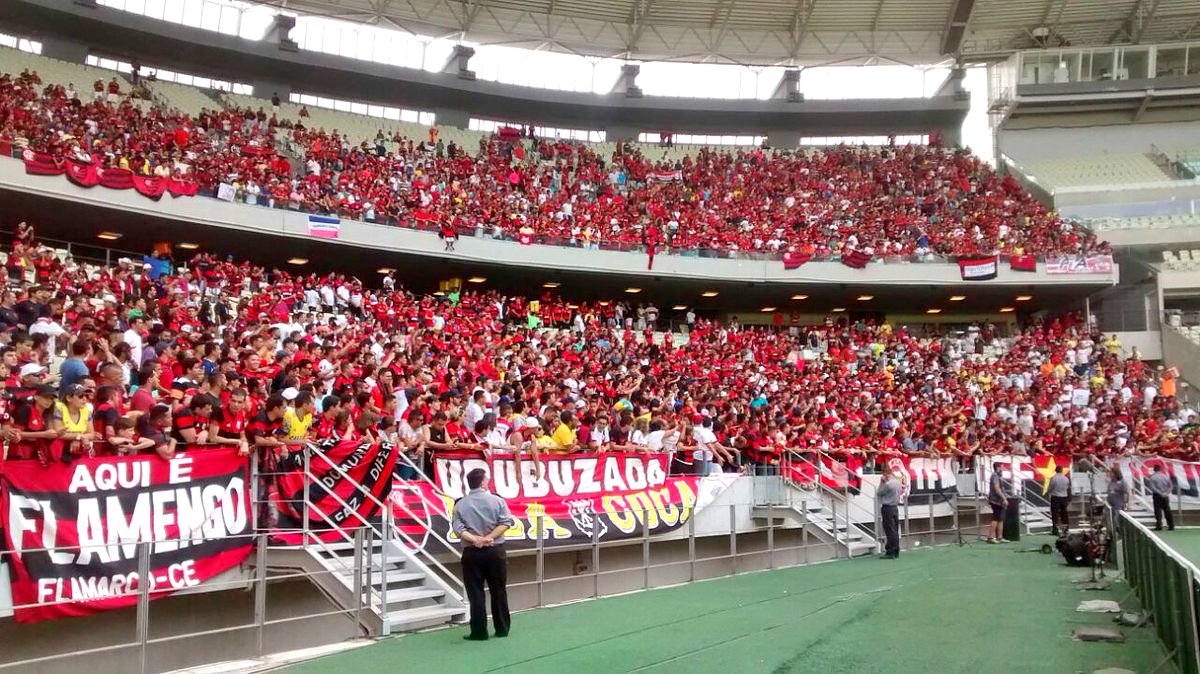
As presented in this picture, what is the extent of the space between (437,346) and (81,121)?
13.4m

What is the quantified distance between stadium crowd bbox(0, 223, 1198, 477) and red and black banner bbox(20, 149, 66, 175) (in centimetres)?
301

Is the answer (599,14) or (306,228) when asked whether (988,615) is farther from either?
(599,14)

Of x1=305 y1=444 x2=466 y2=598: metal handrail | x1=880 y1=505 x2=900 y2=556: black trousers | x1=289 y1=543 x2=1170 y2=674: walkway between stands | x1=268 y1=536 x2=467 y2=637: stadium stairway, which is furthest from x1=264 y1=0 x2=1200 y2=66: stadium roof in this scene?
x1=268 y1=536 x2=467 y2=637: stadium stairway

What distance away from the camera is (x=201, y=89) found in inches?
1432

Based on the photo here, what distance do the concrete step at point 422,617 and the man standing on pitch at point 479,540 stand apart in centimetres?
83

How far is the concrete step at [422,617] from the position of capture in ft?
31.9

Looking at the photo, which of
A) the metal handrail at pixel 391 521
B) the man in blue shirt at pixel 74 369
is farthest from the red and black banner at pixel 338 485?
the man in blue shirt at pixel 74 369

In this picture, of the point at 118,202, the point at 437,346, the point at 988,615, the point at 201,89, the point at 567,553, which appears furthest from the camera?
the point at 201,89

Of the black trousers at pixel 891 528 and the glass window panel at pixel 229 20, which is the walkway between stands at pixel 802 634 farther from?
the glass window panel at pixel 229 20

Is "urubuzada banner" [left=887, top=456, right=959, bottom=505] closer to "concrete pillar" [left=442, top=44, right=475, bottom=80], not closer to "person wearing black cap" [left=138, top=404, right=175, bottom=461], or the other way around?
"person wearing black cap" [left=138, top=404, right=175, bottom=461]

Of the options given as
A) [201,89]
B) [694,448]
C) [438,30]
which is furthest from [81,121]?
[694,448]

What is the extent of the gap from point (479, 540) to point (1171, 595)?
18.4ft

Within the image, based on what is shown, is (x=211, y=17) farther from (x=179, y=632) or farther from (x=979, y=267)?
(x=179, y=632)

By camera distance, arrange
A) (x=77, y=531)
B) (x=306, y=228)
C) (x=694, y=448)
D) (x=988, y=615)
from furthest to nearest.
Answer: (x=306, y=228)
(x=694, y=448)
(x=988, y=615)
(x=77, y=531)
